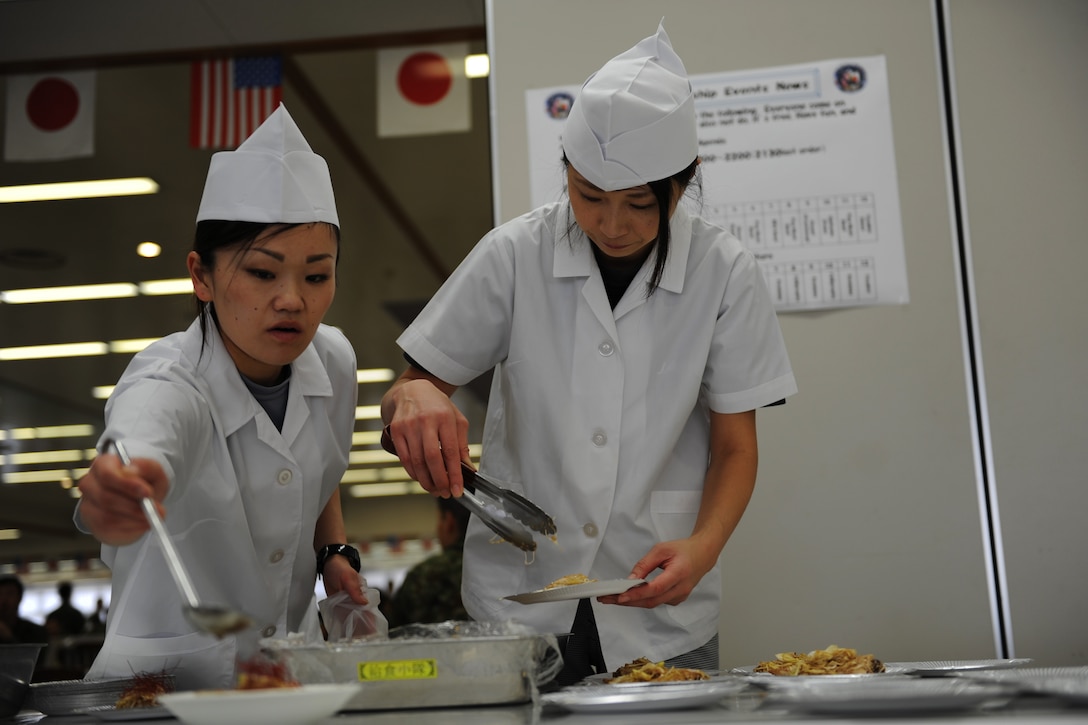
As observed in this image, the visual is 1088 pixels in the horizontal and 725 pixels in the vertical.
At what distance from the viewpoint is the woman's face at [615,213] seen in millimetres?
1467

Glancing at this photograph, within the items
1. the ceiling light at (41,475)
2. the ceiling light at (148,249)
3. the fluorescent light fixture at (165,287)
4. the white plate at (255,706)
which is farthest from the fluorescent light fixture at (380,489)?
the white plate at (255,706)

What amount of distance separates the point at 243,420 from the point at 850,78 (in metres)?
1.57

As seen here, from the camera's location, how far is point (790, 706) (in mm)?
891

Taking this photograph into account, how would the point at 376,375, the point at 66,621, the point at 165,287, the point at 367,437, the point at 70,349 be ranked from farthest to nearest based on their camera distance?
1. the point at 367,437
2. the point at 66,621
3. the point at 376,375
4. the point at 70,349
5. the point at 165,287

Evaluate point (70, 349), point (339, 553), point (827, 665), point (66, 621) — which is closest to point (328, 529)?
point (339, 553)

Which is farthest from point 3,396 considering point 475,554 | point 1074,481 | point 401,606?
point 1074,481

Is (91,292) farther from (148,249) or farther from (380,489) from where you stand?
(380,489)

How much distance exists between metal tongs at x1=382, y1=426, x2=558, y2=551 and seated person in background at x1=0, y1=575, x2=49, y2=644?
4.26 m

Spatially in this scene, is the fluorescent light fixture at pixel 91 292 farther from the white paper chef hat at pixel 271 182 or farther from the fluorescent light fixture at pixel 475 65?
the white paper chef hat at pixel 271 182

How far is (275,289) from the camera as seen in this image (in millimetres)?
1401

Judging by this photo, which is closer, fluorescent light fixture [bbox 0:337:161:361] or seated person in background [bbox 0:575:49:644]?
seated person in background [bbox 0:575:49:644]

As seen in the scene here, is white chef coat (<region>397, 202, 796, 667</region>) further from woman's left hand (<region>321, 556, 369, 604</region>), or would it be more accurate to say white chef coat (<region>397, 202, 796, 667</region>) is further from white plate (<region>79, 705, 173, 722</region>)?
white plate (<region>79, 705, 173, 722</region>)

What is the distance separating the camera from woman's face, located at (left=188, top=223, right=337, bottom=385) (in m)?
1.40

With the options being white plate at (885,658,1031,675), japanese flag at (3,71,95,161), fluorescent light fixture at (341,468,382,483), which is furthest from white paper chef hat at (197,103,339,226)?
fluorescent light fixture at (341,468,382,483)
